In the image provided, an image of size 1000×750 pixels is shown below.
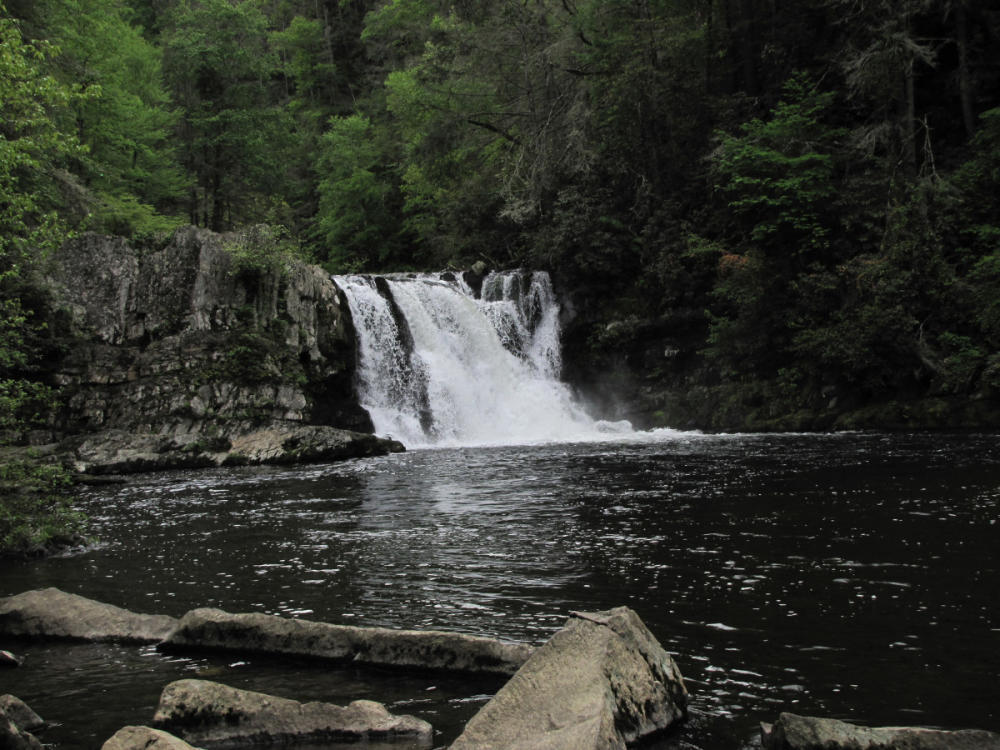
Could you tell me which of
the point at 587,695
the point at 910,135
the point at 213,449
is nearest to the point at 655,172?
Answer: the point at 910,135

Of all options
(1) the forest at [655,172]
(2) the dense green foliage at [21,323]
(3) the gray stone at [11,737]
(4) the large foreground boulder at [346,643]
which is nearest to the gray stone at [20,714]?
(3) the gray stone at [11,737]

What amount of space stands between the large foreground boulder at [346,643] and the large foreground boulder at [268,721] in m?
0.79

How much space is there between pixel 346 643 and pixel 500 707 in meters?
1.75

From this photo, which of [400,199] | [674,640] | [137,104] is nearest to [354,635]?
[674,640]

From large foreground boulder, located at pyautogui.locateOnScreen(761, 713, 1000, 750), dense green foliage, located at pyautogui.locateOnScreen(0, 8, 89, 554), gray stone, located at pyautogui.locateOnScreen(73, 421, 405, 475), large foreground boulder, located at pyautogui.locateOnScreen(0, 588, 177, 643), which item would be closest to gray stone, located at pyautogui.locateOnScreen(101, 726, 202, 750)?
large foreground boulder, located at pyautogui.locateOnScreen(0, 588, 177, 643)

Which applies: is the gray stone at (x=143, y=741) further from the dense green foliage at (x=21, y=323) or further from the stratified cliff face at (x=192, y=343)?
the stratified cliff face at (x=192, y=343)

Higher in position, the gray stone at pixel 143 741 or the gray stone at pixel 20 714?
the gray stone at pixel 143 741

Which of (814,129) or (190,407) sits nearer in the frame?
(190,407)

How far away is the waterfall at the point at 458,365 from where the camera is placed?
22953mm

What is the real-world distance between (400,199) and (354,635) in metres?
37.8

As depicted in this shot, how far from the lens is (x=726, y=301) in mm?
23500

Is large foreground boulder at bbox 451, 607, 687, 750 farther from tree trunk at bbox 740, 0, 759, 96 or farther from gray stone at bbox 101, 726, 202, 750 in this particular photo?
tree trunk at bbox 740, 0, 759, 96

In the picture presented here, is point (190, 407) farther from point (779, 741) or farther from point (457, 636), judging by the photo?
point (779, 741)

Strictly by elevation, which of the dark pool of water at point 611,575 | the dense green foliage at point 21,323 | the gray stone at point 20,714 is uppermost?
the dense green foliage at point 21,323
